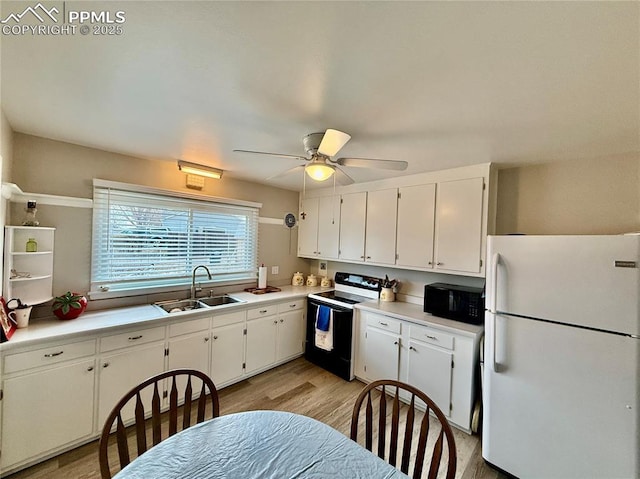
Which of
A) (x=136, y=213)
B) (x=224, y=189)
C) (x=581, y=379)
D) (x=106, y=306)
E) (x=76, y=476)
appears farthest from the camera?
(x=224, y=189)

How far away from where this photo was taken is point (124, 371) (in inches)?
82.9

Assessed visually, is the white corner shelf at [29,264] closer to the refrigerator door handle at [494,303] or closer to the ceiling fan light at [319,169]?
the ceiling fan light at [319,169]

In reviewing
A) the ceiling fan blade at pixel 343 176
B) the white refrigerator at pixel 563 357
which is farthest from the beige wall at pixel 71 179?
the white refrigerator at pixel 563 357

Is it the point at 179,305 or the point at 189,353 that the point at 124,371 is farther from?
the point at 179,305

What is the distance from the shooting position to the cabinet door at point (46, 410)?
1.68m

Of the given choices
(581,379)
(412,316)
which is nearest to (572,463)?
(581,379)

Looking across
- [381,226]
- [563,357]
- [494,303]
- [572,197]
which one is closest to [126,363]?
[381,226]

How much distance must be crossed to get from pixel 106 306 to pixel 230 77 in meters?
2.47

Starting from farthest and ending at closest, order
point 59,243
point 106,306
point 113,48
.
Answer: point 106,306, point 59,243, point 113,48

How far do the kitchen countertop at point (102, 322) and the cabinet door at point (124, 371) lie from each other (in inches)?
8.6

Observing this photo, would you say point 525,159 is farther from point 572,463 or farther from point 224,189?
point 224,189

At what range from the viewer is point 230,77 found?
1.27 metres

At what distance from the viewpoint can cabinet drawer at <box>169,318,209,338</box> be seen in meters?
2.37

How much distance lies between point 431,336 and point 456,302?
1.33ft
